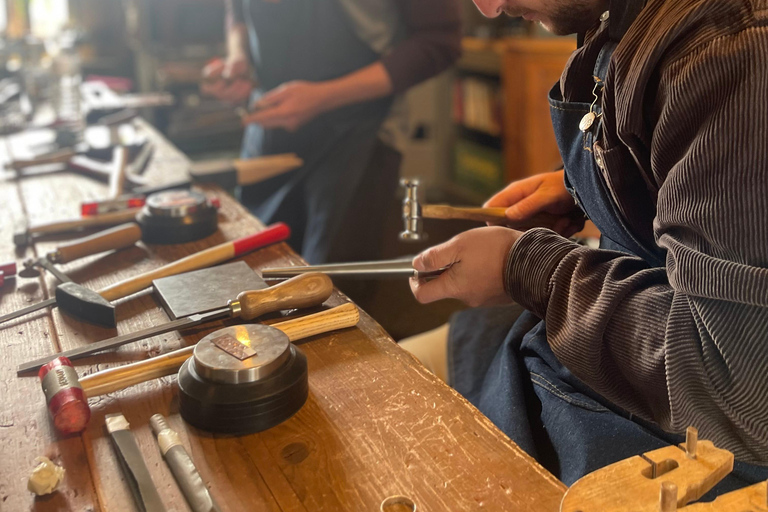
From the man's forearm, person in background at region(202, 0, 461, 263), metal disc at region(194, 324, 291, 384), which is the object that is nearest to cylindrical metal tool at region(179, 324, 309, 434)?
metal disc at region(194, 324, 291, 384)

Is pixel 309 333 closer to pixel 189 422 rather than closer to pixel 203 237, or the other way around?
pixel 189 422

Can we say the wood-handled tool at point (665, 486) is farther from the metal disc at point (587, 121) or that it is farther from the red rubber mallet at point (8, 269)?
the red rubber mallet at point (8, 269)

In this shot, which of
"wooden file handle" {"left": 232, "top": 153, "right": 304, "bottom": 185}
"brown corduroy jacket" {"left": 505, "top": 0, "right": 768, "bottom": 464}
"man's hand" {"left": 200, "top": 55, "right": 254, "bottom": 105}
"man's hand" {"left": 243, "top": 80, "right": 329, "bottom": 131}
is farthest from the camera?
"man's hand" {"left": 200, "top": 55, "right": 254, "bottom": 105}

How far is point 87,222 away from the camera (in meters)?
1.37

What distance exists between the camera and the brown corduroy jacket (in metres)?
0.68

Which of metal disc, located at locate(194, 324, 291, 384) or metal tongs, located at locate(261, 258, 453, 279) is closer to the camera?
metal disc, located at locate(194, 324, 291, 384)

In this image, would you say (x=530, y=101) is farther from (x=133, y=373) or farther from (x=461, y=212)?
(x=133, y=373)

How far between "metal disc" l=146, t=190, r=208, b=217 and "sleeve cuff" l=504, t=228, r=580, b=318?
0.65 metres

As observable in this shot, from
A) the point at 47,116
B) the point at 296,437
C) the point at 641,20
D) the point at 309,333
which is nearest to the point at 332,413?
the point at 296,437

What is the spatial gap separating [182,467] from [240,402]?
3.2 inches

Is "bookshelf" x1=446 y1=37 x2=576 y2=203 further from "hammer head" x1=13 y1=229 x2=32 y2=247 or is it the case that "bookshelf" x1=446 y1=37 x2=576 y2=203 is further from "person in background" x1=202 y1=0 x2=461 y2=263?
"hammer head" x1=13 y1=229 x2=32 y2=247

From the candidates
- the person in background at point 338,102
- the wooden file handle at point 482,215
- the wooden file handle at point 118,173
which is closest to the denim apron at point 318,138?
the person in background at point 338,102

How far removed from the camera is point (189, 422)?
71 centimetres

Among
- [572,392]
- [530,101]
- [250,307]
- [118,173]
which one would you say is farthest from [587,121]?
[530,101]
